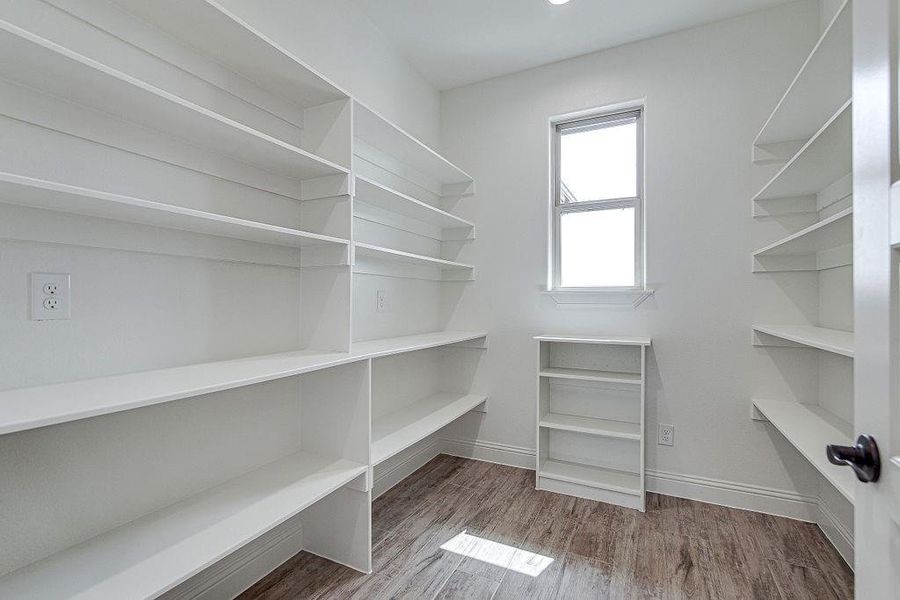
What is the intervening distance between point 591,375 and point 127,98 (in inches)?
97.2

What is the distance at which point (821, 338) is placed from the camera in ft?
5.36

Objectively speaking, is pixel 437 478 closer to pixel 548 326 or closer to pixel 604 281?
pixel 548 326

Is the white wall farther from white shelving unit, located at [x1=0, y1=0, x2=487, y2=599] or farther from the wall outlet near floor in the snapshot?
white shelving unit, located at [x1=0, y1=0, x2=487, y2=599]

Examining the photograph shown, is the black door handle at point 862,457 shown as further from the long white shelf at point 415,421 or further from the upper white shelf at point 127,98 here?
the upper white shelf at point 127,98

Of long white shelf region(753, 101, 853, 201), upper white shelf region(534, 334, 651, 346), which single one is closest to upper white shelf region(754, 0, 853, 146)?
long white shelf region(753, 101, 853, 201)

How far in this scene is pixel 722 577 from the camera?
5.79 ft

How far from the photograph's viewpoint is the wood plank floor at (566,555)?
1681 mm

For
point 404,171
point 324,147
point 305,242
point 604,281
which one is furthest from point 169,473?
point 604,281

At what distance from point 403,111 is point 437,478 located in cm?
249

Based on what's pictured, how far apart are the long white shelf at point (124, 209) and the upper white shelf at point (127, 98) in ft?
0.91

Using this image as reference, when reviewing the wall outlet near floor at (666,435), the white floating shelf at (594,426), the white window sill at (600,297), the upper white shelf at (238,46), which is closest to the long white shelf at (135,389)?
the upper white shelf at (238,46)

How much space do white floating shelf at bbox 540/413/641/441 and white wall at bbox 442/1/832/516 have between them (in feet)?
0.59

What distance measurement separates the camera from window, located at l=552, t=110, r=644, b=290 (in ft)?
8.88

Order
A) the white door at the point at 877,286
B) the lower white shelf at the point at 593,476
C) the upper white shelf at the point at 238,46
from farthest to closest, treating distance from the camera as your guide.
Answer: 1. the lower white shelf at the point at 593,476
2. the upper white shelf at the point at 238,46
3. the white door at the point at 877,286
